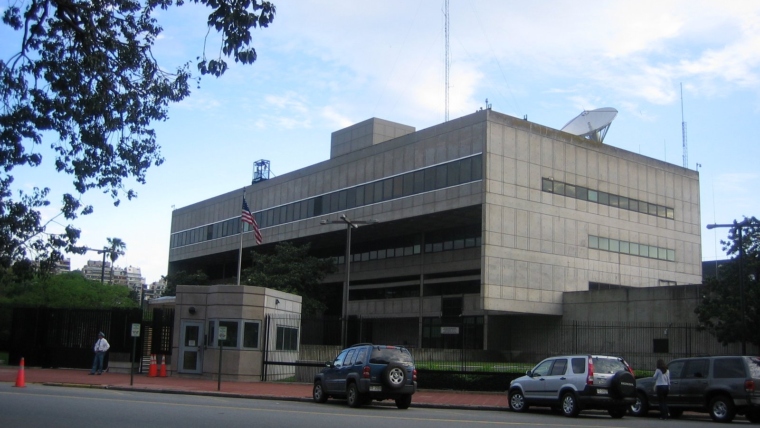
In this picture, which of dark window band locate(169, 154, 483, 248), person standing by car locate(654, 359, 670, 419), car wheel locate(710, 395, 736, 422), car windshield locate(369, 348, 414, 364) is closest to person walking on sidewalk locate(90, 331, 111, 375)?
car windshield locate(369, 348, 414, 364)

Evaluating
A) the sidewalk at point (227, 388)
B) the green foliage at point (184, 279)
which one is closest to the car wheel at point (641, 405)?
the sidewalk at point (227, 388)

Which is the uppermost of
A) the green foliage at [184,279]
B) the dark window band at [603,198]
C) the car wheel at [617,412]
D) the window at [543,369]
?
the dark window band at [603,198]

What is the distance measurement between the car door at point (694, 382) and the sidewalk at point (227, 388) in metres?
4.95

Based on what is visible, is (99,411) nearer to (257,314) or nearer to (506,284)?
(257,314)

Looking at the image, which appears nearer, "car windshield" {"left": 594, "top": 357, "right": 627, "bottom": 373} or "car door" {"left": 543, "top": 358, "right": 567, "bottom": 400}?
"car windshield" {"left": 594, "top": 357, "right": 627, "bottom": 373}

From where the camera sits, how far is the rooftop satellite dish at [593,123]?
6009 centimetres

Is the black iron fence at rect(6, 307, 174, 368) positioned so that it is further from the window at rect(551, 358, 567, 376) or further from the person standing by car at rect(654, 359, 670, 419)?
the person standing by car at rect(654, 359, 670, 419)

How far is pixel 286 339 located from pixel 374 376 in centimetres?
1347

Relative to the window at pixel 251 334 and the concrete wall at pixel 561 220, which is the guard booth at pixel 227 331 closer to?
the window at pixel 251 334

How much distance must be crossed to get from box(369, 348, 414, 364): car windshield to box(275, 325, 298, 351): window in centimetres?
1217

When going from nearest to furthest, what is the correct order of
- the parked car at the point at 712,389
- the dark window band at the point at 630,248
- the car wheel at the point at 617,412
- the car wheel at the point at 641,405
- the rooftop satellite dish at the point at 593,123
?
the parked car at the point at 712,389 → the car wheel at the point at 617,412 → the car wheel at the point at 641,405 → the dark window band at the point at 630,248 → the rooftop satellite dish at the point at 593,123

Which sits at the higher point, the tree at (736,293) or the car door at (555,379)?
the tree at (736,293)

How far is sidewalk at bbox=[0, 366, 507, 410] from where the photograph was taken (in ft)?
80.3

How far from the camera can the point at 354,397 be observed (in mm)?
20938
